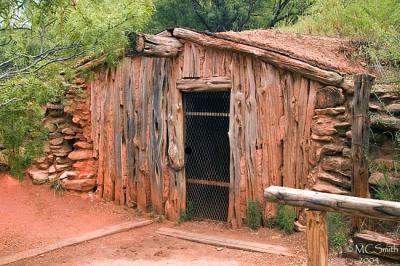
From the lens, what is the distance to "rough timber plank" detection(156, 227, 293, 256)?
660 cm

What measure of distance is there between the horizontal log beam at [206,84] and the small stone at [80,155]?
240cm

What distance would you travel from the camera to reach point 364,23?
32.6 ft

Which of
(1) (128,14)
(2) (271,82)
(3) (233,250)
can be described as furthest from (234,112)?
(1) (128,14)

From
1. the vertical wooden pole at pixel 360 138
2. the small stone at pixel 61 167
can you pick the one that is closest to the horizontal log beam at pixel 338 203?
the vertical wooden pole at pixel 360 138

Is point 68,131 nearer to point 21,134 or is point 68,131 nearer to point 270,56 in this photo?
point 21,134

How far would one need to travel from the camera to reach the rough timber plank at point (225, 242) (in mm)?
6599

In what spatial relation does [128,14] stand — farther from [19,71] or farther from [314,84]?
[314,84]

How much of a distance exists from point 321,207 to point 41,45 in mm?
3321

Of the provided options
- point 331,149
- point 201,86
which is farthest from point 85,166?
point 331,149

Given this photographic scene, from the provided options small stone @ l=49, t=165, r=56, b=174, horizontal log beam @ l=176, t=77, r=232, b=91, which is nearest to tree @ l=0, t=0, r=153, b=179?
horizontal log beam @ l=176, t=77, r=232, b=91

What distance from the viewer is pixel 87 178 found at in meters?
9.30

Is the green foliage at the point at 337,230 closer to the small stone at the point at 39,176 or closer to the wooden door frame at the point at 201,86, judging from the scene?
the wooden door frame at the point at 201,86

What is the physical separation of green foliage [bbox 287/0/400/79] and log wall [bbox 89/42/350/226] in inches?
61.5

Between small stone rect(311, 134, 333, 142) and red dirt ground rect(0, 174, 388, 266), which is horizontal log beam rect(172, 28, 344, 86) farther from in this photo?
red dirt ground rect(0, 174, 388, 266)
